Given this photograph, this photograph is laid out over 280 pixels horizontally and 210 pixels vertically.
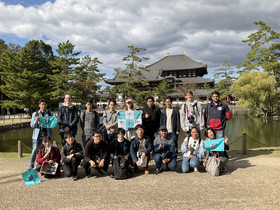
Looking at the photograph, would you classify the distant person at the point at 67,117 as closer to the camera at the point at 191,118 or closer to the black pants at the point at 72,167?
the black pants at the point at 72,167

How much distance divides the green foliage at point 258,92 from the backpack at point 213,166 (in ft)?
58.9

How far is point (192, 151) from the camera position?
163 inches

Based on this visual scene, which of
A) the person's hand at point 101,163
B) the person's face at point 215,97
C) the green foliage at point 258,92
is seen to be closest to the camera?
the person's hand at point 101,163

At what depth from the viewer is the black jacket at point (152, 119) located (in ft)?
15.8

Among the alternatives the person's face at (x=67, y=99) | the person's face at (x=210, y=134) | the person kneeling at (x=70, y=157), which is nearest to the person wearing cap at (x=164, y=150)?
the person's face at (x=210, y=134)

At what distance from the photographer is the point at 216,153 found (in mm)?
4137

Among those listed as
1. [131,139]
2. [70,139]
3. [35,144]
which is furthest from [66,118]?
[131,139]

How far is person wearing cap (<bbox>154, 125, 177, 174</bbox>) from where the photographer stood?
403cm

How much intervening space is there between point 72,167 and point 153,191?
1.75m

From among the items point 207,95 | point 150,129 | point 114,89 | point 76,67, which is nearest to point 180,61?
point 207,95

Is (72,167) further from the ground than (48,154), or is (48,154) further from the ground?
(48,154)

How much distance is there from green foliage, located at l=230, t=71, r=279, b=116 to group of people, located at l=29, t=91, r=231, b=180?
56.9ft

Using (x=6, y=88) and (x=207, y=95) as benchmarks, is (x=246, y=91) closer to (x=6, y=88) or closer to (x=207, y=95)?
(x=207, y=95)

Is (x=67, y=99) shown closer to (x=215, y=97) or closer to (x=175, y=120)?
(x=175, y=120)
